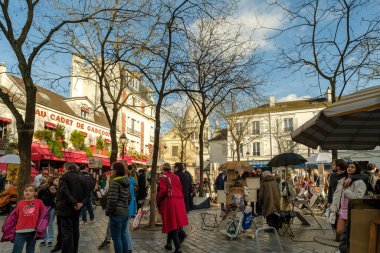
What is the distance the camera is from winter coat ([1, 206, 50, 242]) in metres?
5.30

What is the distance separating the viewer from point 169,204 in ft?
23.0

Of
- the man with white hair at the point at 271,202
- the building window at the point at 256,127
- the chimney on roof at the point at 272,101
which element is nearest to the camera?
the man with white hair at the point at 271,202

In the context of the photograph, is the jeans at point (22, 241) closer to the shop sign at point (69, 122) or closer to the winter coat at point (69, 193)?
the winter coat at point (69, 193)

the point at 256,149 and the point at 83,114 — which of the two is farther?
the point at 256,149

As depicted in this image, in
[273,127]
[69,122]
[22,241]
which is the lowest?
[22,241]

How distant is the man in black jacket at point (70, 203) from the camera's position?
19.6 ft

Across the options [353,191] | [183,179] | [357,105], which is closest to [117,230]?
[353,191]

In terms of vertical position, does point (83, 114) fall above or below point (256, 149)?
above

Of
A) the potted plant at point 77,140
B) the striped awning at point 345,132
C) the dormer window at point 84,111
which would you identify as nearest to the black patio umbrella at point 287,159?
the striped awning at point 345,132

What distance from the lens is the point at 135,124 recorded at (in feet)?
145

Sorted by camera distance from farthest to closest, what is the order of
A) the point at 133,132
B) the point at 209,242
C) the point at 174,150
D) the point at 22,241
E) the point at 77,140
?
the point at 174,150 → the point at 133,132 → the point at 77,140 → the point at 209,242 → the point at 22,241

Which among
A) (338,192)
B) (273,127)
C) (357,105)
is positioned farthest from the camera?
(273,127)

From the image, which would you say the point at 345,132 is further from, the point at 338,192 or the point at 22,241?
the point at 22,241

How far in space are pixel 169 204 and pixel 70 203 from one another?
6.41ft
